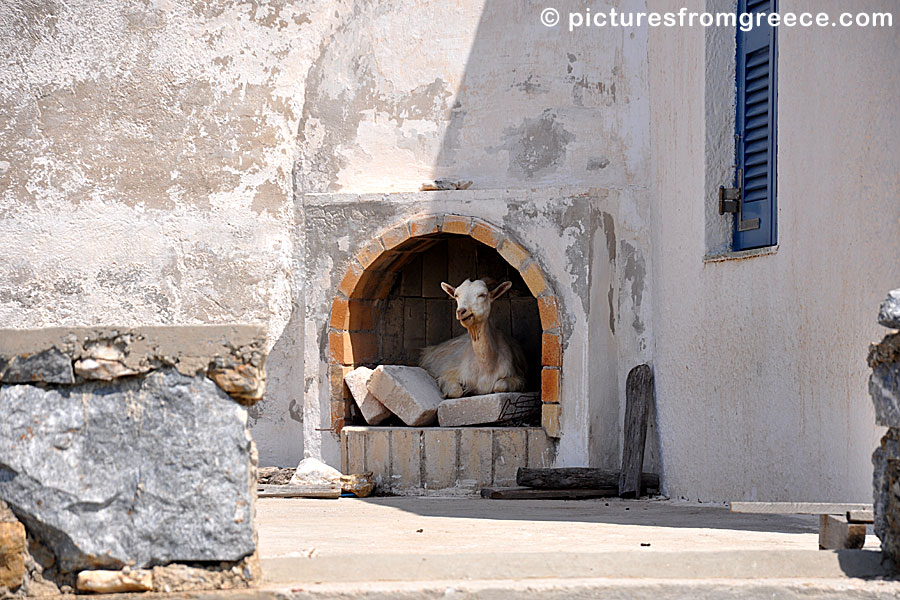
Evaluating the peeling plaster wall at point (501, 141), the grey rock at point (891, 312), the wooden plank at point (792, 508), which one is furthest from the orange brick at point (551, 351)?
the grey rock at point (891, 312)

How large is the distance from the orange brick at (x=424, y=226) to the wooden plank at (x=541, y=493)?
1.80 m

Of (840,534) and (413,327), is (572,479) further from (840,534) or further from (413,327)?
(840,534)

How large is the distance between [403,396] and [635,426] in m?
1.60

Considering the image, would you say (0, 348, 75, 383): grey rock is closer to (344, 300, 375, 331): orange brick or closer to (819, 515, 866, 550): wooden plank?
(819, 515, 866, 550): wooden plank

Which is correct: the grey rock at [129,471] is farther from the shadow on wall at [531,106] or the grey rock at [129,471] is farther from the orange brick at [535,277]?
the shadow on wall at [531,106]

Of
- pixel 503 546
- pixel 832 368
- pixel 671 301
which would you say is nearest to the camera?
pixel 503 546

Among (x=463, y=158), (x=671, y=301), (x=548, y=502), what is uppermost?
(x=463, y=158)

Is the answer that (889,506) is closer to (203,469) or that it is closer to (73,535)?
(203,469)

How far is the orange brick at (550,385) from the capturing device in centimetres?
764

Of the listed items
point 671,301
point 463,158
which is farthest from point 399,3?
point 671,301

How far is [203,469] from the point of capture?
11.4ft

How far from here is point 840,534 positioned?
395cm

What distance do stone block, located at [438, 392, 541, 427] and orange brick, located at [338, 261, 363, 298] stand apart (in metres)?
1.02

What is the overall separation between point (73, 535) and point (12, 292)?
17.2 ft
